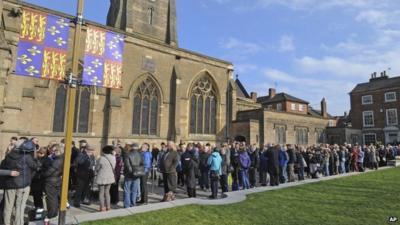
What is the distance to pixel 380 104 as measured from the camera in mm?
41625

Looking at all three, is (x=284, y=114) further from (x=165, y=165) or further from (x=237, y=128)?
(x=165, y=165)

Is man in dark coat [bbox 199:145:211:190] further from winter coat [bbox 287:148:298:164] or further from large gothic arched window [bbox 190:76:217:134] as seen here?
large gothic arched window [bbox 190:76:217:134]

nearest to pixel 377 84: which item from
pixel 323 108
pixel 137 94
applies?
pixel 323 108

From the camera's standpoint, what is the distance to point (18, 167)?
5.95 meters

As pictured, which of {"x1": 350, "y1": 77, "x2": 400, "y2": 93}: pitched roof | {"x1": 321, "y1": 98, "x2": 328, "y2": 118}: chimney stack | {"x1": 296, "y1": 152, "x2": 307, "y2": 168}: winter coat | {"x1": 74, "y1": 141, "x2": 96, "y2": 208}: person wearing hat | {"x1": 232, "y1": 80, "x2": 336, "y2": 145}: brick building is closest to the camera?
{"x1": 74, "y1": 141, "x2": 96, "y2": 208}: person wearing hat

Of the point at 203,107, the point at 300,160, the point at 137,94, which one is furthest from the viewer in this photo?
the point at 203,107

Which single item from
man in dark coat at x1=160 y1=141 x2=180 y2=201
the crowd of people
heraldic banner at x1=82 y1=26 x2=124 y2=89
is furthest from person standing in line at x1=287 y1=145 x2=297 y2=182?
heraldic banner at x1=82 y1=26 x2=124 y2=89

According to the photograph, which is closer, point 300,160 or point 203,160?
point 203,160

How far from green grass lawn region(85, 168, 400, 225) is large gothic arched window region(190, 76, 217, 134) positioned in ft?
48.1

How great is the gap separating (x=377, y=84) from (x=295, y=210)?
142 ft

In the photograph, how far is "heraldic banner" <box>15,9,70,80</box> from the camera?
19.9ft

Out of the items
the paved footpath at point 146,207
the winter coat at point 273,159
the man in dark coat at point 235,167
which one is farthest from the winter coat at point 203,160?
the winter coat at point 273,159

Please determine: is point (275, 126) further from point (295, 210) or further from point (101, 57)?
point (101, 57)

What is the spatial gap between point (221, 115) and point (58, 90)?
13932mm
